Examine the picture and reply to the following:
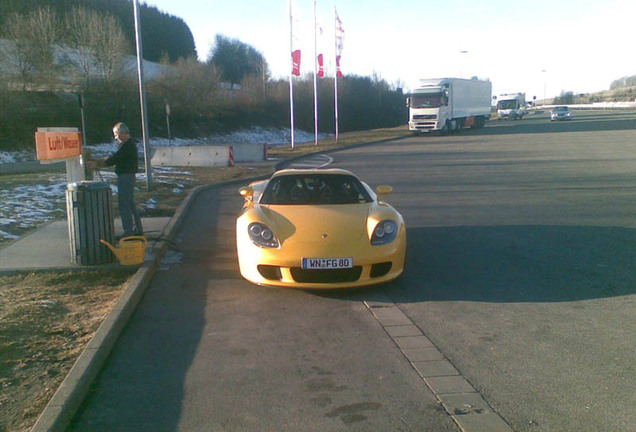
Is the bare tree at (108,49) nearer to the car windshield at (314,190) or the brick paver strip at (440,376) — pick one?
the car windshield at (314,190)

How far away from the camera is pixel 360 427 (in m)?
3.43

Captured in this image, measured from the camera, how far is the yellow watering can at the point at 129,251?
6820mm

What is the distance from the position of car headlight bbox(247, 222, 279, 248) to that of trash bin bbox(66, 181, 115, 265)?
2.04 meters

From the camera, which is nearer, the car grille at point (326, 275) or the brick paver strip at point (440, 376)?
the brick paver strip at point (440, 376)

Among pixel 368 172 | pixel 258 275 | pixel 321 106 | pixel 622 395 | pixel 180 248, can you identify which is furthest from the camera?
pixel 321 106

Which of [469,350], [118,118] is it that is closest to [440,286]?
[469,350]

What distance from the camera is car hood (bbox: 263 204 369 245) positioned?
6.09m

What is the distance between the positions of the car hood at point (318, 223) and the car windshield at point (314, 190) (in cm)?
33

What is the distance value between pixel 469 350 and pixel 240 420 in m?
2.03

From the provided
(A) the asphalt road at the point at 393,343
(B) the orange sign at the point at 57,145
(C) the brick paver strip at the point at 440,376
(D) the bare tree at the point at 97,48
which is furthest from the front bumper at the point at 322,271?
(D) the bare tree at the point at 97,48

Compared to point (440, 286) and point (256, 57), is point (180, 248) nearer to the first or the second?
point (440, 286)

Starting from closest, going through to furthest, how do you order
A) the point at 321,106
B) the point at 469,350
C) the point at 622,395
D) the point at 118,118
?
the point at 622,395
the point at 469,350
the point at 118,118
the point at 321,106

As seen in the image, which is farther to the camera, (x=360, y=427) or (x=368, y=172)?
(x=368, y=172)

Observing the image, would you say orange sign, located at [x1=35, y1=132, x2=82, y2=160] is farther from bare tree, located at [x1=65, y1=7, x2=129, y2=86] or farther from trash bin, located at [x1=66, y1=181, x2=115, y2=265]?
bare tree, located at [x1=65, y1=7, x2=129, y2=86]
